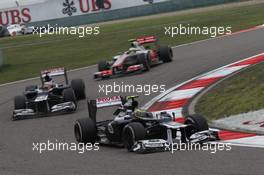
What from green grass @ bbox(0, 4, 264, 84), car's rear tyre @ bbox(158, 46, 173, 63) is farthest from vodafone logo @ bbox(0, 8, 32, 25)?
car's rear tyre @ bbox(158, 46, 173, 63)

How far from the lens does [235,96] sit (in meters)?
14.6

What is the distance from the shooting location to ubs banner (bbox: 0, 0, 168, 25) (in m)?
66.5

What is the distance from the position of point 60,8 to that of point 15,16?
5.33 m

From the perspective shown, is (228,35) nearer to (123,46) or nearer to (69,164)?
(123,46)

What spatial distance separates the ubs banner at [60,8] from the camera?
66500 millimetres

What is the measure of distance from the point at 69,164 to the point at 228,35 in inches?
893

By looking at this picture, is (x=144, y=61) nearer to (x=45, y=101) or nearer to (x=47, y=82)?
(x=47, y=82)

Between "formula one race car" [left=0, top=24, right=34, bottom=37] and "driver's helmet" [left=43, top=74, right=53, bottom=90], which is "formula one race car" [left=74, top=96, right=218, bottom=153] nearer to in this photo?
"driver's helmet" [left=43, top=74, right=53, bottom=90]

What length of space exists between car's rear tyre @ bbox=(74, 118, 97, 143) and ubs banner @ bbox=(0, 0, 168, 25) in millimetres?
53279

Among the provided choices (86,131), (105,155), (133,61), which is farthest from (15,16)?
(105,155)

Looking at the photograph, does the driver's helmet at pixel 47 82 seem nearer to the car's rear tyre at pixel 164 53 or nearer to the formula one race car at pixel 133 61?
the formula one race car at pixel 133 61

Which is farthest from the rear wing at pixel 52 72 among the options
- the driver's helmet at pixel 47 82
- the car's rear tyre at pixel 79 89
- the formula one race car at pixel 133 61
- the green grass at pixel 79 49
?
the green grass at pixel 79 49

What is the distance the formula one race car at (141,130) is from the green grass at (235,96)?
2020mm

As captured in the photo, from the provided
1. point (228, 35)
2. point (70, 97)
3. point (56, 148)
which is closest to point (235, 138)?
point (56, 148)
